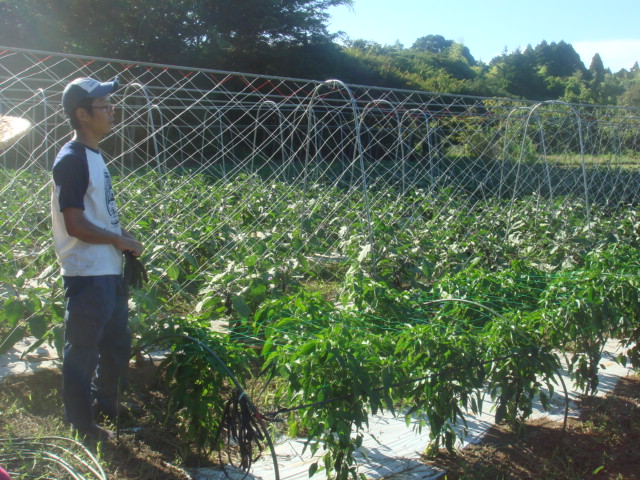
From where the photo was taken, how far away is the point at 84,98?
2.43m

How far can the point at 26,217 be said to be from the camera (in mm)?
5562

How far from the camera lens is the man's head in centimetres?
241

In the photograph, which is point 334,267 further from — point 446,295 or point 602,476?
point 602,476

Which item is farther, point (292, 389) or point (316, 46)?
point (316, 46)

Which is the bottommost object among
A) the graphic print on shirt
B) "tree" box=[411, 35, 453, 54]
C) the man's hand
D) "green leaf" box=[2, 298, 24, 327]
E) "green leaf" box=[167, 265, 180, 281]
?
"green leaf" box=[2, 298, 24, 327]

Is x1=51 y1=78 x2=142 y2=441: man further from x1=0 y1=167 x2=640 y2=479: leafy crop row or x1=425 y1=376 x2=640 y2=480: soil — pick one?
x1=425 y1=376 x2=640 y2=480: soil

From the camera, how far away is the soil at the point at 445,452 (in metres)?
2.42

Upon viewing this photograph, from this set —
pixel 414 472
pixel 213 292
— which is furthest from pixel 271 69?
pixel 414 472

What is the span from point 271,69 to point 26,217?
15.4m

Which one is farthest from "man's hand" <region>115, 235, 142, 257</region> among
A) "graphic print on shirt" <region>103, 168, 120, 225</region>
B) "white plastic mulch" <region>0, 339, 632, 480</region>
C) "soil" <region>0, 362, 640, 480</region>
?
"white plastic mulch" <region>0, 339, 632, 480</region>

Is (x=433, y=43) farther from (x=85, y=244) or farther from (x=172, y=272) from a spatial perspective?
(x=85, y=244)

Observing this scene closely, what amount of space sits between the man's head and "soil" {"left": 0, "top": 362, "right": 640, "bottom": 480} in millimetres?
1103

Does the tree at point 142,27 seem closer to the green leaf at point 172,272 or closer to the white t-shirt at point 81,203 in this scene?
the green leaf at point 172,272

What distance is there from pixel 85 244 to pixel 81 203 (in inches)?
6.4
